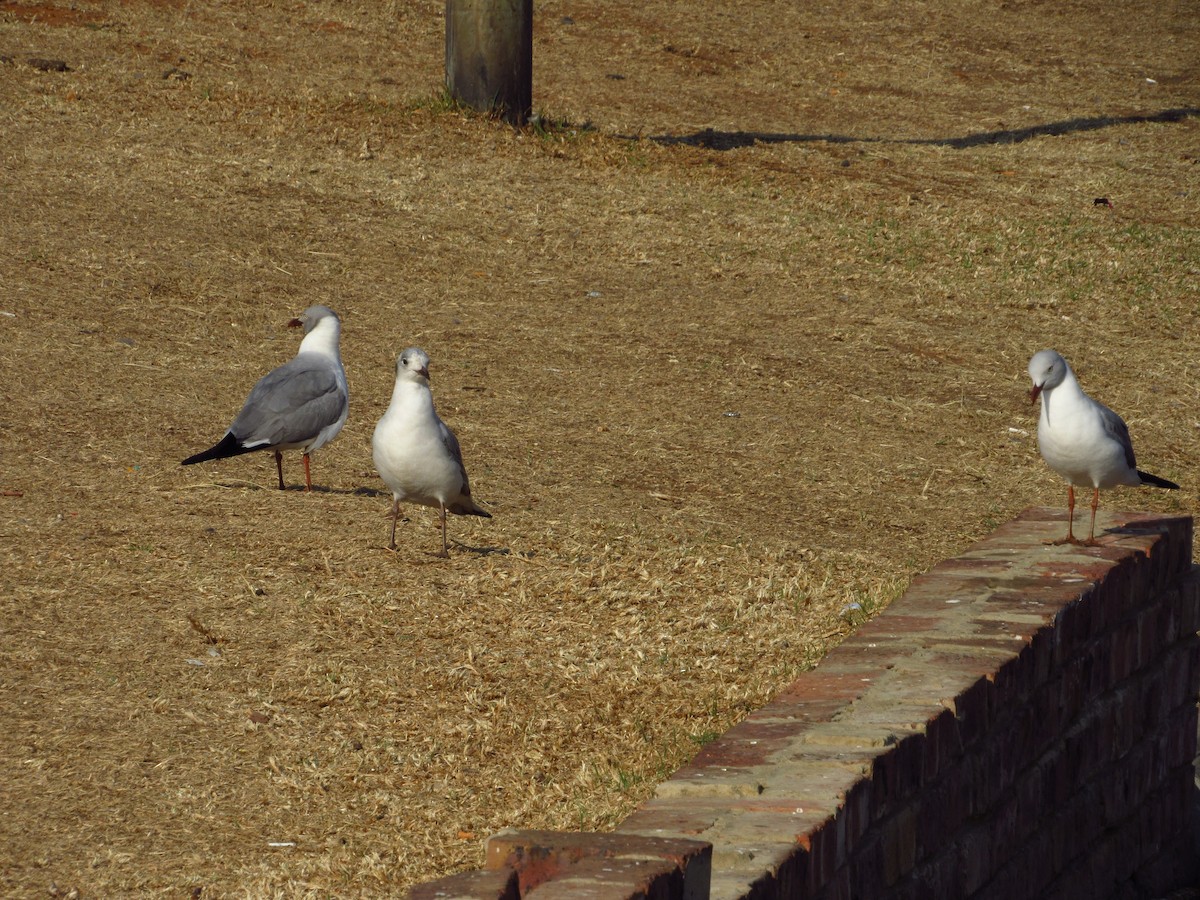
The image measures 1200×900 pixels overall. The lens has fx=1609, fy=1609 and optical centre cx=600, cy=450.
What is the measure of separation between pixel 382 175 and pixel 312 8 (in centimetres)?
543

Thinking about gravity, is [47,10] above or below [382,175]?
above

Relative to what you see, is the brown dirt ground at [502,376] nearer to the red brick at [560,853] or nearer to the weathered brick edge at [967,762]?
the weathered brick edge at [967,762]

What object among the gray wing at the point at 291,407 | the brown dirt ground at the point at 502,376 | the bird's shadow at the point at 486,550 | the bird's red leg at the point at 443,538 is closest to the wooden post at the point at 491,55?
the brown dirt ground at the point at 502,376

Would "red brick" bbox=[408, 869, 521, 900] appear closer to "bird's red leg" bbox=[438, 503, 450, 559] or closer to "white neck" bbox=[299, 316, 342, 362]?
"bird's red leg" bbox=[438, 503, 450, 559]

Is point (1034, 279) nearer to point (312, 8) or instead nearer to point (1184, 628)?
point (1184, 628)

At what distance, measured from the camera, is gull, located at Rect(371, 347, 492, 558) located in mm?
6180

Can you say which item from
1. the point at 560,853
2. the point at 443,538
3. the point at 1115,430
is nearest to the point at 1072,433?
the point at 1115,430

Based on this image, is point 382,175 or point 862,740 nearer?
point 862,740

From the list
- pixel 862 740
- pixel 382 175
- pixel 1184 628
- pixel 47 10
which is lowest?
pixel 1184 628

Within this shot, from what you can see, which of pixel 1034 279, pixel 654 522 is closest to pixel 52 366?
pixel 654 522

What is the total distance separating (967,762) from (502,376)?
5.24 metres

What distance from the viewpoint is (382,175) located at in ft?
41.2

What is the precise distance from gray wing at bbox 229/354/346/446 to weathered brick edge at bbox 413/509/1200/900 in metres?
2.99

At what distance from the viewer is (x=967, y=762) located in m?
4.52
